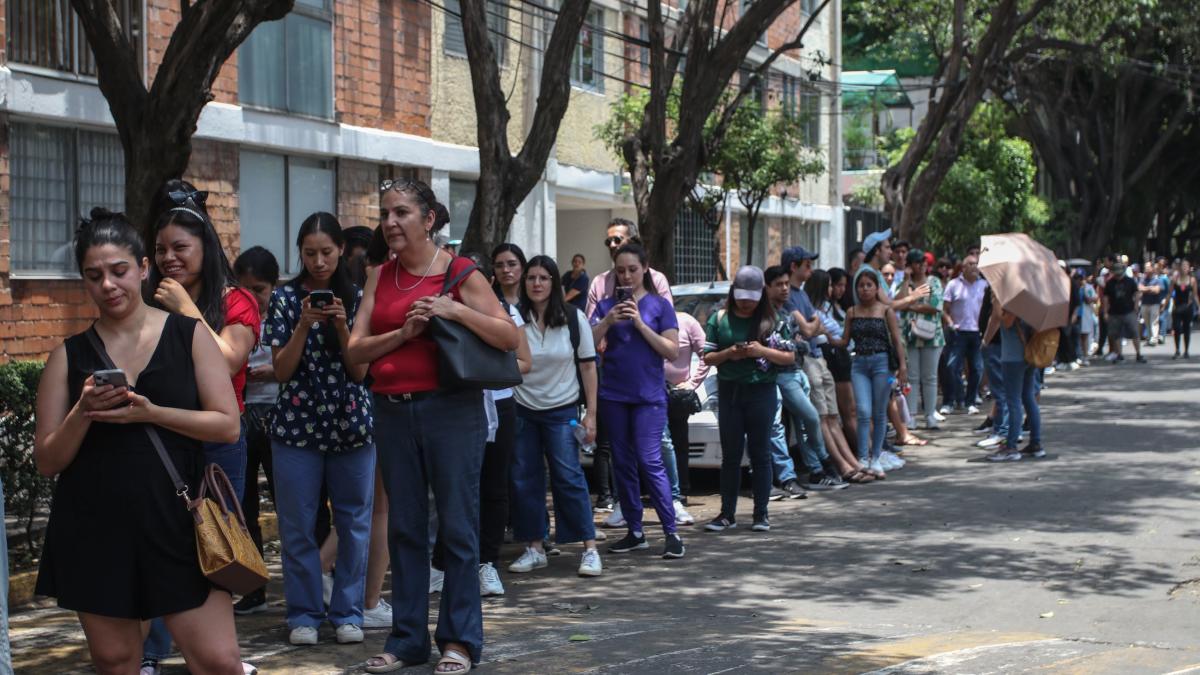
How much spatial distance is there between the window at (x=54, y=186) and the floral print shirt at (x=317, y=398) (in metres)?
8.85

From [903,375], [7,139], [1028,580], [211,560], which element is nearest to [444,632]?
[211,560]

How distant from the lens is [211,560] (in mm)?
4789

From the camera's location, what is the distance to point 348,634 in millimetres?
7145

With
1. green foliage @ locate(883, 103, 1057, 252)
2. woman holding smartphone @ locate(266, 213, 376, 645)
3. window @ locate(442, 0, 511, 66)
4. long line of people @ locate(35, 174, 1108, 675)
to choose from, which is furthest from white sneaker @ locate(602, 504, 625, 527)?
green foliage @ locate(883, 103, 1057, 252)

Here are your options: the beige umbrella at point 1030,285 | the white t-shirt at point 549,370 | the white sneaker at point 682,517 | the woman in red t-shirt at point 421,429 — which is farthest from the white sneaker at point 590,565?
the beige umbrella at point 1030,285

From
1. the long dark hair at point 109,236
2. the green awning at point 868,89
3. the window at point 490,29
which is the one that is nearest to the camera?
the long dark hair at point 109,236

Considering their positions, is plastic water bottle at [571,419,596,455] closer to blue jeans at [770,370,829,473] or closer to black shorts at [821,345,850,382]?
blue jeans at [770,370,829,473]

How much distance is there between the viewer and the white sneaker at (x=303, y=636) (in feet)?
23.3

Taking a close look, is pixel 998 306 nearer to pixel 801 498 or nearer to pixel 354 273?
pixel 801 498

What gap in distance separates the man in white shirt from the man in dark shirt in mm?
9895

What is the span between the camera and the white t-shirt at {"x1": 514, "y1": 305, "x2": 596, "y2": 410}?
9.41 metres

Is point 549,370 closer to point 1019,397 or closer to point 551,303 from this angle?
point 551,303

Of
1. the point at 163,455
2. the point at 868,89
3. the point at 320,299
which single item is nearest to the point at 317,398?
the point at 320,299

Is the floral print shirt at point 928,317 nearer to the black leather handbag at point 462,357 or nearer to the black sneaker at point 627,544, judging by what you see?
the black sneaker at point 627,544
